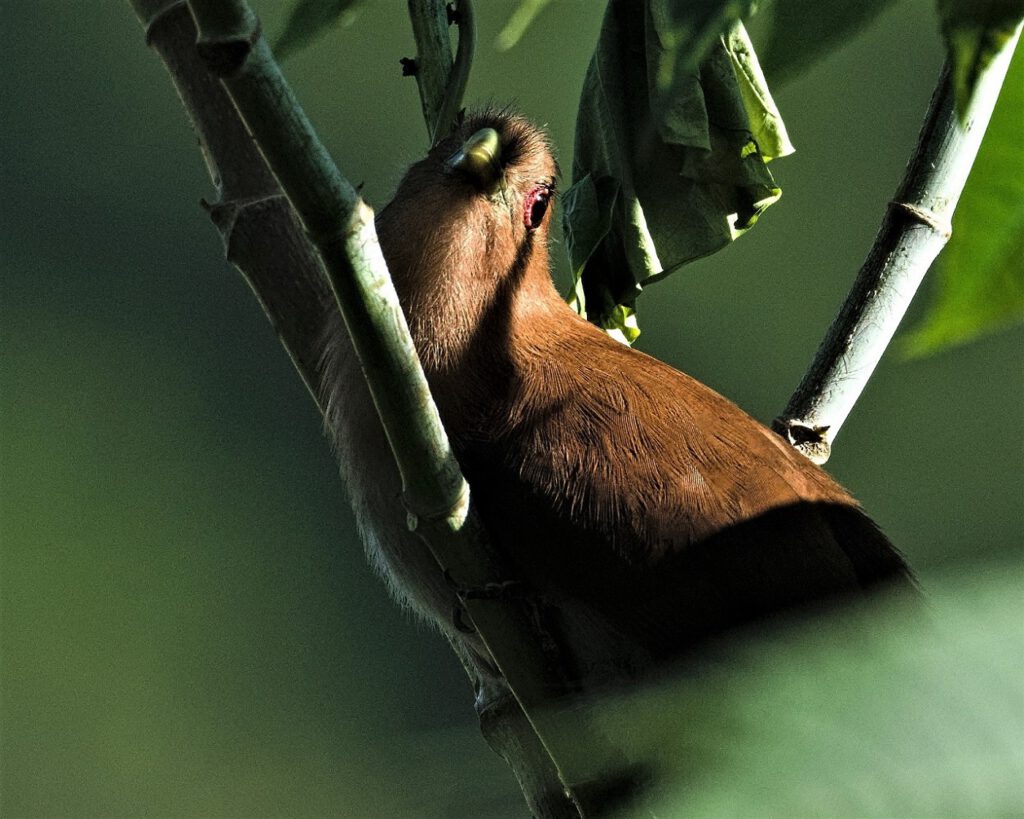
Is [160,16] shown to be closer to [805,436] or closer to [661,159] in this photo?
[661,159]

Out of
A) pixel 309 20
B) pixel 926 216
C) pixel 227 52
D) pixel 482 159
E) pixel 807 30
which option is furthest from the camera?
pixel 482 159

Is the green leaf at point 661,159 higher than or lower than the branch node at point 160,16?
lower

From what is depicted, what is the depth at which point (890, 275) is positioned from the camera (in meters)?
2.09

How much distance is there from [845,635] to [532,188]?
2.03 meters

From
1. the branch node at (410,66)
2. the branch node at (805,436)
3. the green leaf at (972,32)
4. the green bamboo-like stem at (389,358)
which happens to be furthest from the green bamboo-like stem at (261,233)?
the green leaf at (972,32)

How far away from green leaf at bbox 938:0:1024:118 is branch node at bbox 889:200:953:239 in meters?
1.61

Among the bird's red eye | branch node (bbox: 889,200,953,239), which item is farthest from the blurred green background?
branch node (bbox: 889,200,953,239)

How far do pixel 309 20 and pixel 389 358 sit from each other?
0.33 metres

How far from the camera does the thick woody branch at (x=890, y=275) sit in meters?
1.91

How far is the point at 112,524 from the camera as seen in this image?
7898 mm

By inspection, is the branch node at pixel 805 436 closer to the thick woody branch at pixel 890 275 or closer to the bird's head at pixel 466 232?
the thick woody branch at pixel 890 275

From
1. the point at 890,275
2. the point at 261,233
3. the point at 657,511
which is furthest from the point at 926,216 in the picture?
the point at 261,233

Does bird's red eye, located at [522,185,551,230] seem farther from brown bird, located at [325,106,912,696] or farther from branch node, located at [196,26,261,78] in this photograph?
branch node, located at [196,26,261,78]

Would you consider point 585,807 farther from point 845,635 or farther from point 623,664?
point 845,635
